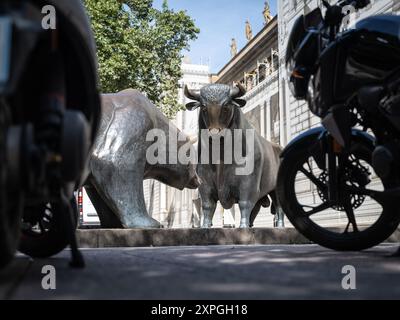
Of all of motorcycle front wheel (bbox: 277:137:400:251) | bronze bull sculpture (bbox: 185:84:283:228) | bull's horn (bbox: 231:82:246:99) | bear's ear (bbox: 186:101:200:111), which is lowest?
motorcycle front wheel (bbox: 277:137:400:251)

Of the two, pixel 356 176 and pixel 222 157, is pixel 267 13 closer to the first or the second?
pixel 222 157

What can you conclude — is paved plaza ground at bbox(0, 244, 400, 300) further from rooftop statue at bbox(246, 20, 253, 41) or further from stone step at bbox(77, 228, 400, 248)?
rooftop statue at bbox(246, 20, 253, 41)

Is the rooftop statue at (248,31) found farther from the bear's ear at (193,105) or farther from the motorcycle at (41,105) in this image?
the motorcycle at (41,105)

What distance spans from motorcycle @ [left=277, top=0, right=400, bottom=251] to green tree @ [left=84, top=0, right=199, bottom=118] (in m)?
17.8

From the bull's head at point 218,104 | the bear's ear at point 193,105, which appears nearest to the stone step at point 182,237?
the bull's head at point 218,104

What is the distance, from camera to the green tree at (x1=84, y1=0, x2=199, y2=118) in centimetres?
2136

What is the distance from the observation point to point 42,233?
3.27m

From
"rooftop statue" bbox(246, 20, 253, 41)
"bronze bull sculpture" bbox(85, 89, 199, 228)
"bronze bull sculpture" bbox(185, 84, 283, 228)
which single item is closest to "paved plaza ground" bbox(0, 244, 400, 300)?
"bronze bull sculpture" bbox(85, 89, 199, 228)

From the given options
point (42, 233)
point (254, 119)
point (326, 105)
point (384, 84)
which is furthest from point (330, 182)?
point (254, 119)

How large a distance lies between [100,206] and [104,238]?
1.46 metres

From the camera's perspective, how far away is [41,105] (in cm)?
210

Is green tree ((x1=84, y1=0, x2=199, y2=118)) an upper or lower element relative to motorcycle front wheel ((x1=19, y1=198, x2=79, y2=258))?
upper

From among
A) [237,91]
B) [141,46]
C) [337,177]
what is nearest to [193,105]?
[237,91]
